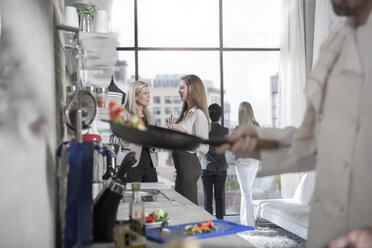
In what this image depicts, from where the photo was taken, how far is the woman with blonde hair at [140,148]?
342 centimetres

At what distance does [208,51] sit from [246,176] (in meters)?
1.86

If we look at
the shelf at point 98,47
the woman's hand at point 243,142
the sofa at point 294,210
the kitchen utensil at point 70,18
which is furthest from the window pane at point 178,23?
the woman's hand at point 243,142

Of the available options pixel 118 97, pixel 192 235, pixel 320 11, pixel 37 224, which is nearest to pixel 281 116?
pixel 320 11

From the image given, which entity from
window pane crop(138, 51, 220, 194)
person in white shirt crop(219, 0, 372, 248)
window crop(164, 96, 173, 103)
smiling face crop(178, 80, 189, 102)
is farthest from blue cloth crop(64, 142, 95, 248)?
window crop(164, 96, 173, 103)

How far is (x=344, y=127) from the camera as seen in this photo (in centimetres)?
106

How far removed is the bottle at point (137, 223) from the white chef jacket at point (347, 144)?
52cm

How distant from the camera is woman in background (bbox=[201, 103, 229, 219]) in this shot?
14.6 feet

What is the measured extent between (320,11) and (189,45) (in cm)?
175

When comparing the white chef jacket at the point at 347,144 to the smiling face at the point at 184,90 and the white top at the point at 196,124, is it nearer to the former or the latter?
the white top at the point at 196,124

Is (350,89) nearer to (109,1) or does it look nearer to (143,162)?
(143,162)

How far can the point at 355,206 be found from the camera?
3.47 ft

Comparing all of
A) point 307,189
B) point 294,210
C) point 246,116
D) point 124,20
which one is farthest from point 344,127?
point 124,20

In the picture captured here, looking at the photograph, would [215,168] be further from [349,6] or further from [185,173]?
[349,6]

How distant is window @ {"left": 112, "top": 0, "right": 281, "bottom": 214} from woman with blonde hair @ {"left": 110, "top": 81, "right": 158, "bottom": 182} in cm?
184
